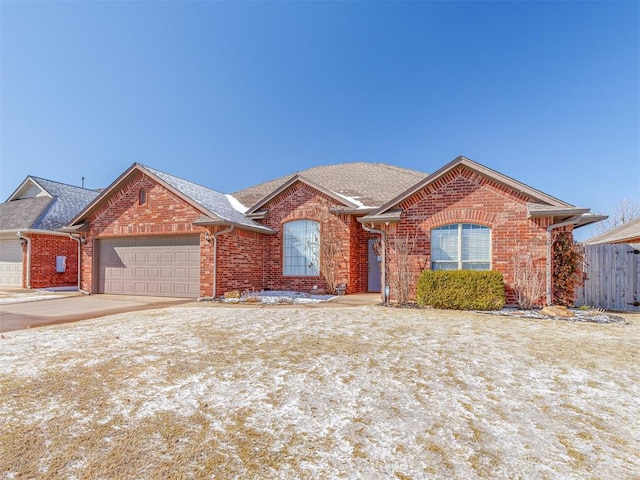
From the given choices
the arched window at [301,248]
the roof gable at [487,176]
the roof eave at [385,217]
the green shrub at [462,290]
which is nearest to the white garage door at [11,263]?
the arched window at [301,248]

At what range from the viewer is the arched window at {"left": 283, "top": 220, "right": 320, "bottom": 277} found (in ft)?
43.9

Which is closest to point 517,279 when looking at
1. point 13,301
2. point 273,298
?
point 273,298

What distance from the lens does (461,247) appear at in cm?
1011

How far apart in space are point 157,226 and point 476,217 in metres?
11.4

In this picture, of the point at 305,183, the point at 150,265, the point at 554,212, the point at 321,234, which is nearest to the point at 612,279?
the point at 554,212

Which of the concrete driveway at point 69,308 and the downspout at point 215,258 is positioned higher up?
the downspout at point 215,258

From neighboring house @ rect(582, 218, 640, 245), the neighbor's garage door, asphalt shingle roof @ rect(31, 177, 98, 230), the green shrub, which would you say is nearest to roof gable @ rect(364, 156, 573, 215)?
the green shrub

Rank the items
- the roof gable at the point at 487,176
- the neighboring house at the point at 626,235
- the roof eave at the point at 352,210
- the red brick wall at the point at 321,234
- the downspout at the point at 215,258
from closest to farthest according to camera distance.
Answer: the roof gable at the point at 487,176 → the downspout at the point at 215,258 → the neighboring house at the point at 626,235 → the roof eave at the point at 352,210 → the red brick wall at the point at 321,234

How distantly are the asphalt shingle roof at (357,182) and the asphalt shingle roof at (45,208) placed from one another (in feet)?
30.8

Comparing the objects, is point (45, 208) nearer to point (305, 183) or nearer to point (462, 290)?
point (305, 183)

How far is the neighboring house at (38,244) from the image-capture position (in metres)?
15.8

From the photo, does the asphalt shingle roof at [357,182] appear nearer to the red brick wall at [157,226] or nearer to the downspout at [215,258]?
the downspout at [215,258]

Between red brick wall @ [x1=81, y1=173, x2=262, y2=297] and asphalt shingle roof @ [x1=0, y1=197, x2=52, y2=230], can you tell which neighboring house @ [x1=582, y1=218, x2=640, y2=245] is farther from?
asphalt shingle roof @ [x1=0, y1=197, x2=52, y2=230]

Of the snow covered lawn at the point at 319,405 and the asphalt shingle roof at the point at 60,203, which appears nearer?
the snow covered lawn at the point at 319,405
